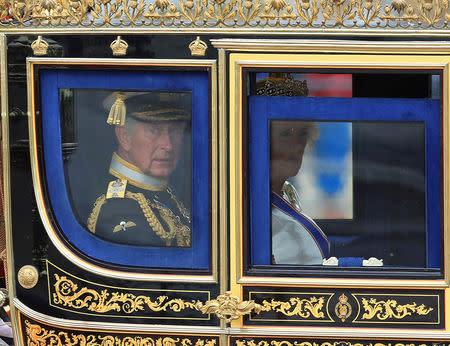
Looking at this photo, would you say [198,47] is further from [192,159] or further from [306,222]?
[306,222]

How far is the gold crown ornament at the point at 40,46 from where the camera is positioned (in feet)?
11.1

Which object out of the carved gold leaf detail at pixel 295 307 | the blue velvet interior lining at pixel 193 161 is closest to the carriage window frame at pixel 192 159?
the blue velvet interior lining at pixel 193 161

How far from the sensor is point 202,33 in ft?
11.0

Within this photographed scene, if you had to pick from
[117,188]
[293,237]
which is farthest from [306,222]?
[117,188]

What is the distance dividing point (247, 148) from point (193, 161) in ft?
0.84

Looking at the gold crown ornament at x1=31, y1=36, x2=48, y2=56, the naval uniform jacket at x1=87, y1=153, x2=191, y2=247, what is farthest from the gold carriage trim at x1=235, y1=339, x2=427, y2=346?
the gold crown ornament at x1=31, y1=36, x2=48, y2=56

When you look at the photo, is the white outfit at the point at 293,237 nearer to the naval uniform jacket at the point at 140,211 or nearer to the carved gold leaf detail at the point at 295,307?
the carved gold leaf detail at the point at 295,307

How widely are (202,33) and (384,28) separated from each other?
801 mm

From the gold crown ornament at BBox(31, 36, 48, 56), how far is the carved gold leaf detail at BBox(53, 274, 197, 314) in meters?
1.03

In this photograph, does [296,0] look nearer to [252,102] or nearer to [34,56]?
[252,102]

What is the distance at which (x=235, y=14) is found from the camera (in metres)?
3.33

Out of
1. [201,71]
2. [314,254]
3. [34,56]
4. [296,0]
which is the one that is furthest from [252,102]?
[34,56]

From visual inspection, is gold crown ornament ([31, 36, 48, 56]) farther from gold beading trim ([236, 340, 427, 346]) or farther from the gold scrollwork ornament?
gold beading trim ([236, 340, 427, 346])

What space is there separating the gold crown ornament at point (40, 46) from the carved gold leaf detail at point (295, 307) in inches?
59.4
